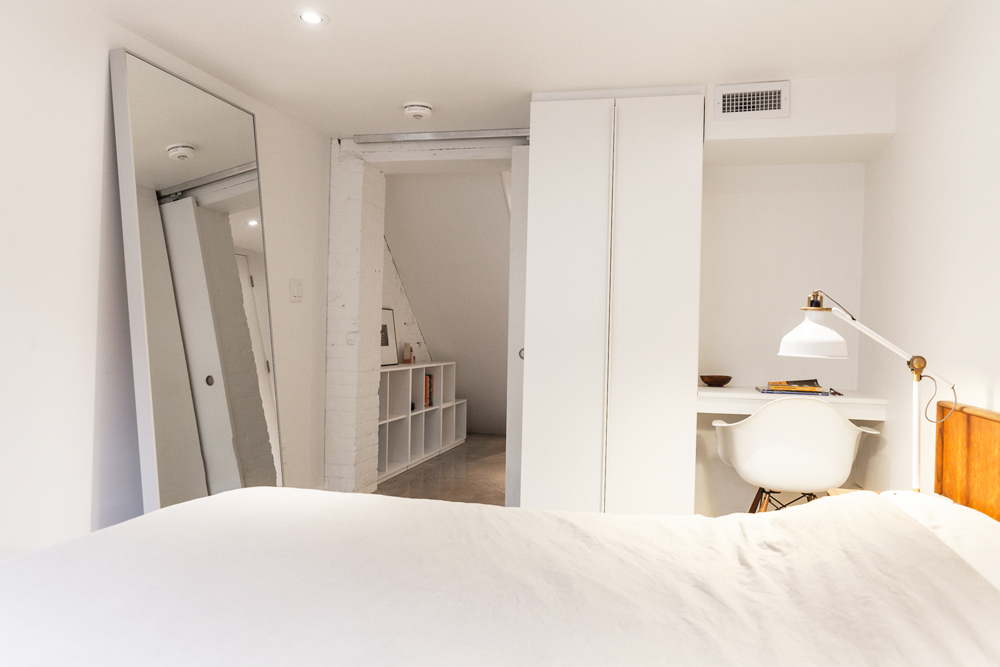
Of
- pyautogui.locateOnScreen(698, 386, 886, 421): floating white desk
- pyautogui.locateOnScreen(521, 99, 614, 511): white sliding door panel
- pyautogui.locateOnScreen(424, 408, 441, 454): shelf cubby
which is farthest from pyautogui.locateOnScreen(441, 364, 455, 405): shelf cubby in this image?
pyautogui.locateOnScreen(698, 386, 886, 421): floating white desk

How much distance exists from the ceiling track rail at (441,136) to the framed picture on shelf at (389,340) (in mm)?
1755

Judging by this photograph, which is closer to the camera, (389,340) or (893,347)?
A: (893,347)

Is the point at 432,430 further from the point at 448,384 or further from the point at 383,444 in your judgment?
the point at 383,444

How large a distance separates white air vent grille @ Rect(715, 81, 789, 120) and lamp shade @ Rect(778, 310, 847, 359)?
1.35 metres

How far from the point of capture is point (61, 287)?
2.39 m

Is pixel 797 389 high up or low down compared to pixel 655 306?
down

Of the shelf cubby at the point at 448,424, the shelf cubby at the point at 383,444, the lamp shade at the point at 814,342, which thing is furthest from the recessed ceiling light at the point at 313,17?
→ the shelf cubby at the point at 448,424

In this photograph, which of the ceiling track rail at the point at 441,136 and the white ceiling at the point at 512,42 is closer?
the white ceiling at the point at 512,42

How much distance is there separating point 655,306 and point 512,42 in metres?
1.36

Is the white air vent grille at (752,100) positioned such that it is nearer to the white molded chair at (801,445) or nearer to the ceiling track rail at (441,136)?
the ceiling track rail at (441,136)

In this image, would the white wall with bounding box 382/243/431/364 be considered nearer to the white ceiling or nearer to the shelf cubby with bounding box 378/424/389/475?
the shelf cubby with bounding box 378/424/389/475

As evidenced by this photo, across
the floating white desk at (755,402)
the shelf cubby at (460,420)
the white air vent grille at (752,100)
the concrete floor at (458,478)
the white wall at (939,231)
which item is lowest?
the concrete floor at (458,478)

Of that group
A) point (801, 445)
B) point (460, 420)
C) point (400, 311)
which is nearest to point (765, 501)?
point (801, 445)

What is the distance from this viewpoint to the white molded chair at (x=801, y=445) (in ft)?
9.21
